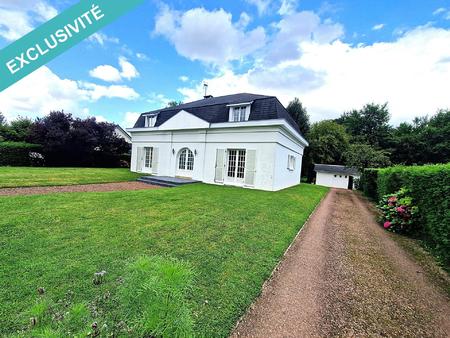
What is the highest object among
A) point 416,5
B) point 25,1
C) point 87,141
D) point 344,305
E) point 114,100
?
point 416,5

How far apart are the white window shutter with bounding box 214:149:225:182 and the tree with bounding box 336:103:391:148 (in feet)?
103

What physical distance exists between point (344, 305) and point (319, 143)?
106 ft

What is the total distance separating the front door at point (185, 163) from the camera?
47.3ft

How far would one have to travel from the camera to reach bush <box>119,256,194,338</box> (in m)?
1.33

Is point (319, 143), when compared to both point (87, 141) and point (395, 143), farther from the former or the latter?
point (87, 141)

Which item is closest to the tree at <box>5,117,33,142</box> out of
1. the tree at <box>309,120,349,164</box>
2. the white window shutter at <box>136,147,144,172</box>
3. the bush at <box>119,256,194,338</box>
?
the white window shutter at <box>136,147,144,172</box>

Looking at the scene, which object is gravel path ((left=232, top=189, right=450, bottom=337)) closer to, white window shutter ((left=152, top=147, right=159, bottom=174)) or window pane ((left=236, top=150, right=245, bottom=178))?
window pane ((left=236, top=150, right=245, bottom=178))

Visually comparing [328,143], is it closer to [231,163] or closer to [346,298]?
[231,163]

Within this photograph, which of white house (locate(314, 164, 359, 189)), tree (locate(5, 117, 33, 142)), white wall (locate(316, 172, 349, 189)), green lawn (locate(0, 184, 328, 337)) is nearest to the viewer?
green lawn (locate(0, 184, 328, 337))

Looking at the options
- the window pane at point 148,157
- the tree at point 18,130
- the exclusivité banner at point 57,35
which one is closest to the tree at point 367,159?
the window pane at point 148,157

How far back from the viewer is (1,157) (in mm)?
15953

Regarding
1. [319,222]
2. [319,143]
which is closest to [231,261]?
[319,222]

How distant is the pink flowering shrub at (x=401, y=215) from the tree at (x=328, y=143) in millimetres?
26844

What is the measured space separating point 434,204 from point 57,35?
9.23 metres
